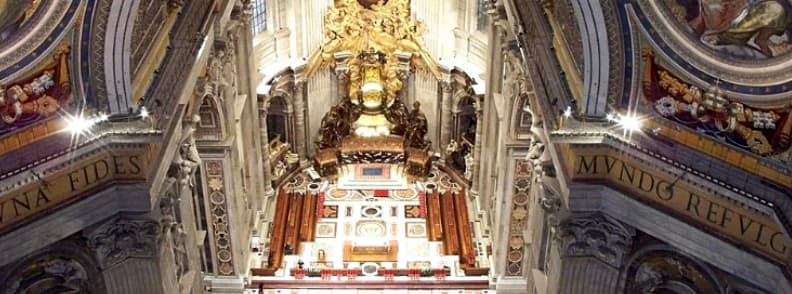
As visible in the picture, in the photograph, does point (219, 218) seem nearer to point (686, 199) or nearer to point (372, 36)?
point (372, 36)

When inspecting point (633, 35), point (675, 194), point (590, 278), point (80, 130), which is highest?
point (633, 35)

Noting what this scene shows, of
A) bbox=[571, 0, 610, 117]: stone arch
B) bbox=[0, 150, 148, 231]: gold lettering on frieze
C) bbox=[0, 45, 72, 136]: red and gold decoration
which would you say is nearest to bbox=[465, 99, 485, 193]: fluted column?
bbox=[571, 0, 610, 117]: stone arch

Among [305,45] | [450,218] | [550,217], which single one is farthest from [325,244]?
[550,217]

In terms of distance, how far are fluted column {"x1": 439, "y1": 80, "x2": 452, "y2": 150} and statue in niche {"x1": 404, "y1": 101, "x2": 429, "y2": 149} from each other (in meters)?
0.59

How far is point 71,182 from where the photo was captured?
12109 millimetres

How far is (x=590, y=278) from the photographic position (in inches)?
496

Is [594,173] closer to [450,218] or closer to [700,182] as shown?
[700,182]

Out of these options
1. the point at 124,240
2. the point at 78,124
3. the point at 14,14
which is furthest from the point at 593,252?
the point at 14,14

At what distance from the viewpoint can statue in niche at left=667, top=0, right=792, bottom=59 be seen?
10.9 metres

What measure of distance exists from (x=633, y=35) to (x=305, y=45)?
51.2ft

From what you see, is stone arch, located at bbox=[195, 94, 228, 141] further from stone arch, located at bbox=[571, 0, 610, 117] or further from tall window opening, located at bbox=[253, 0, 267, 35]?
stone arch, located at bbox=[571, 0, 610, 117]

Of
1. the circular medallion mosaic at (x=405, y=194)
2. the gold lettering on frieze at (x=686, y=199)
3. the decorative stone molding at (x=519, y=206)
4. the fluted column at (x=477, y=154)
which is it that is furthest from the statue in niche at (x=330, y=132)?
the gold lettering on frieze at (x=686, y=199)

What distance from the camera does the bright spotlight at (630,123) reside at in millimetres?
12289

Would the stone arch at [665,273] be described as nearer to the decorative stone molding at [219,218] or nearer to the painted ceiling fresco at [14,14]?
the painted ceiling fresco at [14,14]
